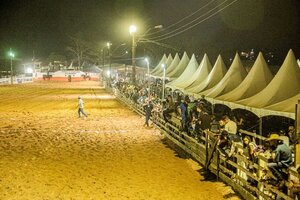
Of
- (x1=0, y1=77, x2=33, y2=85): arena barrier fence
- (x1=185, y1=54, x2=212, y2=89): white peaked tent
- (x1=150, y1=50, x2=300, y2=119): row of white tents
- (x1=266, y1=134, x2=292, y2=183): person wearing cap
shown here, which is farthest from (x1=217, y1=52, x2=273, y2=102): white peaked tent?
(x1=0, y1=77, x2=33, y2=85): arena barrier fence

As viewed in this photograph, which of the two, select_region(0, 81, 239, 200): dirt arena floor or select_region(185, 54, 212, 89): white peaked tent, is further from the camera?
select_region(185, 54, 212, 89): white peaked tent

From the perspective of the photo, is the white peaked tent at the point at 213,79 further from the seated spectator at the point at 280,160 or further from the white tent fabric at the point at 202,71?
the seated spectator at the point at 280,160

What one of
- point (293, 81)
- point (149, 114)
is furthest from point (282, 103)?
point (149, 114)

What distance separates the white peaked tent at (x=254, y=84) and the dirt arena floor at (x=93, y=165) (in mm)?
3375

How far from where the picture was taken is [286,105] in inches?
450

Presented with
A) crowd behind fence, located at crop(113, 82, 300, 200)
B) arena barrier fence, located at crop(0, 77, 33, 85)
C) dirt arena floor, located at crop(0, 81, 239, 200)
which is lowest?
dirt arena floor, located at crop(0, 81, 239, 200)

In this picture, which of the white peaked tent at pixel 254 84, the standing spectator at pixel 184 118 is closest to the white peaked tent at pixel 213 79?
the standing spectator at pixel 184 118

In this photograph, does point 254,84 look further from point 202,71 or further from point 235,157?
point 202,71

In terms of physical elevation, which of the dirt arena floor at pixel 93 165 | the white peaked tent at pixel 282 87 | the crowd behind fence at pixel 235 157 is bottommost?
the dirt arena floor at pixel 93 165

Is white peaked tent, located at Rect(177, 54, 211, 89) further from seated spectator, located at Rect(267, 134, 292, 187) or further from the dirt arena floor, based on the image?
seated spectator, located at Rect(267, 134, 292, 187)

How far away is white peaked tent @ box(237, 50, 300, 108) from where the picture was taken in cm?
1239

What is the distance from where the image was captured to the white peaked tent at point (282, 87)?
12391 millimetres

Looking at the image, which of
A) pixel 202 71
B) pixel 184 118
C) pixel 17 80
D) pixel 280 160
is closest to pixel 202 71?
pixel 202 71

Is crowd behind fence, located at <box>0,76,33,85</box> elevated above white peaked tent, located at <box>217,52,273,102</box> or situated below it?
below
